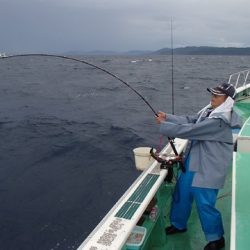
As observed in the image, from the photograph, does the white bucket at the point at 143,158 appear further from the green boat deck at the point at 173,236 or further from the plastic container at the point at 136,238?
the plastic container at the point at 136,238

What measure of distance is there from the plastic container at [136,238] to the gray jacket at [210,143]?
2.41 ft

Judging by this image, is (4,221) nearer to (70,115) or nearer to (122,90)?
(70,115)

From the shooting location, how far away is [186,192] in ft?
13.2

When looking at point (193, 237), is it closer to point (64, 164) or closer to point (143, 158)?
point (143, 158)

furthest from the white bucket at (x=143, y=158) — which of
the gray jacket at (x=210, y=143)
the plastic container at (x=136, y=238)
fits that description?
the plastic container at (x=136, y=238)

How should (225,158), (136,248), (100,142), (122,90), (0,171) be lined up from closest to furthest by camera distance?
(136,248) < (225,158) < (0,171) < (100,142) < (122,90)

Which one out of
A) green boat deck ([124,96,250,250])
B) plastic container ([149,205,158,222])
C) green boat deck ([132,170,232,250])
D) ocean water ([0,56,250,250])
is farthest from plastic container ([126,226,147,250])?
ocean water ([0,56,250,250])

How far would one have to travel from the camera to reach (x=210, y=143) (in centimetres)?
370

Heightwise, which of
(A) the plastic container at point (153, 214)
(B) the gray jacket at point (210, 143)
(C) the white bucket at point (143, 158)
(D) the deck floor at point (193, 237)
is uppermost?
(B) the gray jacket at point (210, 143)

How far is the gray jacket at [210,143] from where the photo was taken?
3.61 meters

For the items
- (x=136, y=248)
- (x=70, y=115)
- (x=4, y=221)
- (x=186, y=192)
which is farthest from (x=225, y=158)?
(x=70, y=115)

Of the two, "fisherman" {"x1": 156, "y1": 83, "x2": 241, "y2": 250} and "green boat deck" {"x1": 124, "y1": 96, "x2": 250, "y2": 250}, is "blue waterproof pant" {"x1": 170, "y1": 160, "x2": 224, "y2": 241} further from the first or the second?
"green boat deck" {"x1": 124, "y1": 96, "x2": 250, "y2": 250}

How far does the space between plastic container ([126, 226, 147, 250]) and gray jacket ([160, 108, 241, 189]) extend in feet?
2.41

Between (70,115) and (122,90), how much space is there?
37.4ft
